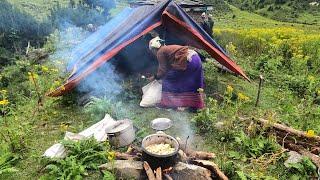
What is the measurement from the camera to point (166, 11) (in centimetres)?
733

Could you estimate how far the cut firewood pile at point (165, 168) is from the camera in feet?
14.7

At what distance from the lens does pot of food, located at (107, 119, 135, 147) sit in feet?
17.5

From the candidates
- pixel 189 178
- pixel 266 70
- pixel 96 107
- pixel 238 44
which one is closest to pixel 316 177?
pixel 189 178

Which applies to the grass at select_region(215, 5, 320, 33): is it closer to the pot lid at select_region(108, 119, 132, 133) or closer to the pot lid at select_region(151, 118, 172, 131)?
the pot lid at select_region(151, 118, 172, 131)

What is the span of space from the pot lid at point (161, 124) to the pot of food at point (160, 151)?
1169mm

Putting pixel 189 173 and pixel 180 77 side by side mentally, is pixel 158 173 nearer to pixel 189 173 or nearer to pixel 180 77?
pixel 189 173

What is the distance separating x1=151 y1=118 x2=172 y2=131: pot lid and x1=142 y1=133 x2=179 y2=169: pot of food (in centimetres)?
117

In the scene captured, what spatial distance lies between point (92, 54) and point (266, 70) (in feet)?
19.6

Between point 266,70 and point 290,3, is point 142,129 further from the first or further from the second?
point 290,3

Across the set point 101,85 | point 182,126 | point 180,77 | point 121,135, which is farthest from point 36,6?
point 121,135

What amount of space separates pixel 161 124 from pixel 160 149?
1.42m

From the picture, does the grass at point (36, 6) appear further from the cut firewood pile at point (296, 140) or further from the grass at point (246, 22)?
the cut firewood pile at point (296, 140)

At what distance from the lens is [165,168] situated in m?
4.50

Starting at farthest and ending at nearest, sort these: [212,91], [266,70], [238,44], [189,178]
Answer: [238,44] → [266,70] → [212,91] → [189,178]
